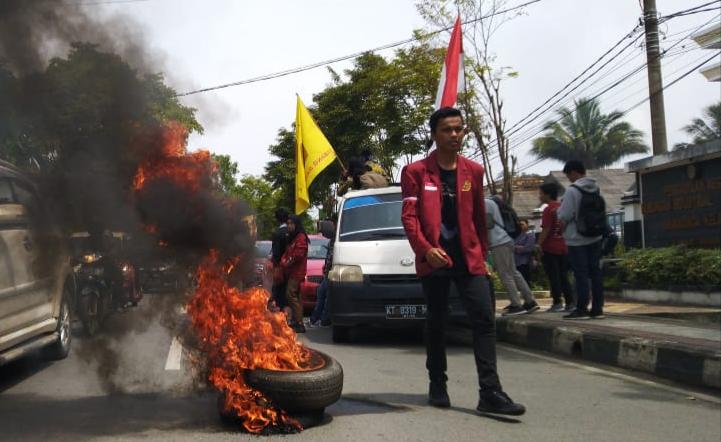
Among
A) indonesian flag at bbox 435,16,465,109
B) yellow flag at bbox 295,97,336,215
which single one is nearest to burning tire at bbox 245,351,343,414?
indonesian flag at bbox 435,16,465,109

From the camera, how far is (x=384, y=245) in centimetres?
881

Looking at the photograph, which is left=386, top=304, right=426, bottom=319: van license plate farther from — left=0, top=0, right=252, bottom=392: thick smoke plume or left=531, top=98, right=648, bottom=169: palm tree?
left=531, top=98, right=648, bottom=169: palm tree

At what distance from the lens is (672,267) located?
12.0 metres

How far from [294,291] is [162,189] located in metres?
5.52

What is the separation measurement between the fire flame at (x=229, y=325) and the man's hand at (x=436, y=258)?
1.04 metres

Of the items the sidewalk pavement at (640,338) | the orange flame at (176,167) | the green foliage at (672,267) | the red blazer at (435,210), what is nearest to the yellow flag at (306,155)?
the sidewalk pavement at (640,338)

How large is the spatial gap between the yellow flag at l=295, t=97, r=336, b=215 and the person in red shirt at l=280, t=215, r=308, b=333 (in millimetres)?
3774

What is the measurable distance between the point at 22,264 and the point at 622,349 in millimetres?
5562

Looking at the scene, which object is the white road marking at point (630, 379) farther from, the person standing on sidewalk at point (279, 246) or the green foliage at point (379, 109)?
the green foliage at point (379, 109)

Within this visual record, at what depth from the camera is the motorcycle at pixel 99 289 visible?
21.8 feet

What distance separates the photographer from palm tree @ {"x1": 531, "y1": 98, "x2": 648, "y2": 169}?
50.8 metres

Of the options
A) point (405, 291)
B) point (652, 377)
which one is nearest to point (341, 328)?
point (405, 291)

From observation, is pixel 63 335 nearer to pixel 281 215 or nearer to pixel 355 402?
A: pixel 355 402

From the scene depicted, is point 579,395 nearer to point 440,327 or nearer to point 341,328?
point 440,327
